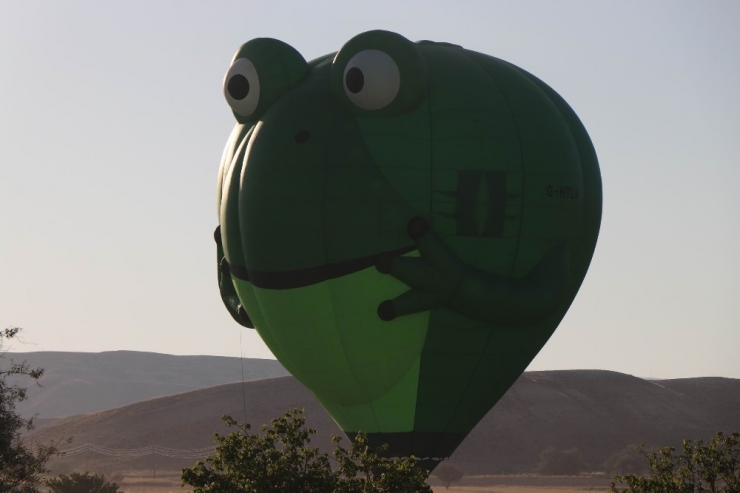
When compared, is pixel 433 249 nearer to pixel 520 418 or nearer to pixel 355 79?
pixel 355 79

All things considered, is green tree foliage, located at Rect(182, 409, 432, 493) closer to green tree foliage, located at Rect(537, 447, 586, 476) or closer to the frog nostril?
the frog nostril

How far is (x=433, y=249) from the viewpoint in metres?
29.1

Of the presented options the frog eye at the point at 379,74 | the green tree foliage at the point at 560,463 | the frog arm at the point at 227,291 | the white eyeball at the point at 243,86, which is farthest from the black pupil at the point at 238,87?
the green tree foliage at the point at 560,463

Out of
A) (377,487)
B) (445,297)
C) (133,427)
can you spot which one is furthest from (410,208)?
(133,427)

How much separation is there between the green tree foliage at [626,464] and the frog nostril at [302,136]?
6987 centimetres

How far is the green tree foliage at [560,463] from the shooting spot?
99.4 meters

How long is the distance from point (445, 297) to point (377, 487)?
4810 millimetres

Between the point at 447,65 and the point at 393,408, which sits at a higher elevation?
the point at 447,65

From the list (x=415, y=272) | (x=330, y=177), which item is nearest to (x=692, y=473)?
(x=415, y=272)

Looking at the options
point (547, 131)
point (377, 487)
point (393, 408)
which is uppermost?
point (547, 131)

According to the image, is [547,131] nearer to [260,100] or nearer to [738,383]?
[260,100]

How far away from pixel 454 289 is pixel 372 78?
16.2ft

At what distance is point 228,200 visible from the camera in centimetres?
3177

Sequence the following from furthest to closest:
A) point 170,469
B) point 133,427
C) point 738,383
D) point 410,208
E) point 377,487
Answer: point 738,383 < point 133,427 < point 170,469 < point 410,208 < point 377,487
